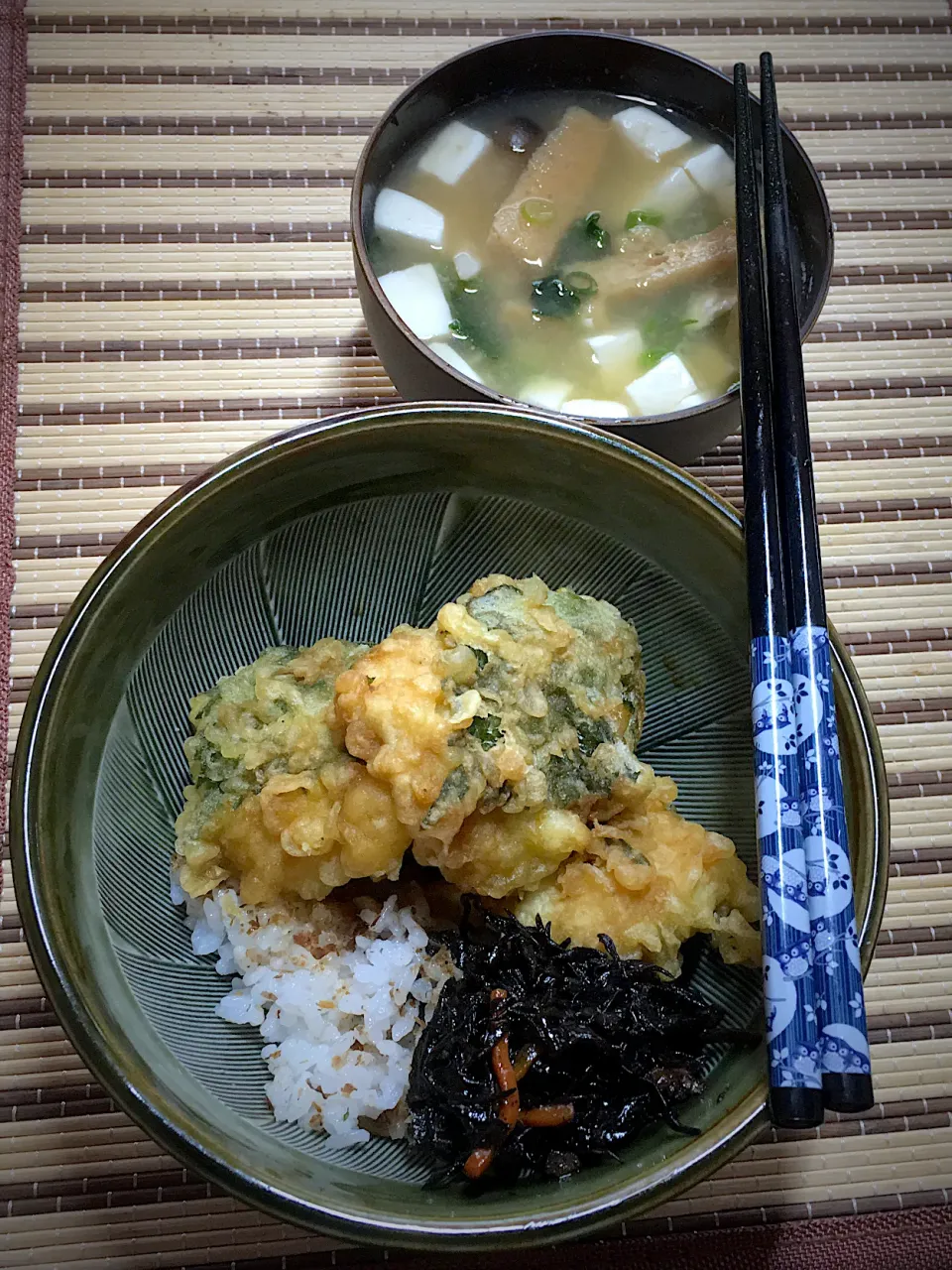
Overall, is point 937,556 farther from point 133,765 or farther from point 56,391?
point 56,391

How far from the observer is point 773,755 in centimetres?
191

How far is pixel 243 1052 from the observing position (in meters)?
2.17

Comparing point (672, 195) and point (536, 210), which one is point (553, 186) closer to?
point (536, 210)

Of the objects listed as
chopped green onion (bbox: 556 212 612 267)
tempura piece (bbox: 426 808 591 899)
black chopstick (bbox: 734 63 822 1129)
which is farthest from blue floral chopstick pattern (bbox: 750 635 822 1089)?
chopped green onion (bbox: 556 212 612 267)

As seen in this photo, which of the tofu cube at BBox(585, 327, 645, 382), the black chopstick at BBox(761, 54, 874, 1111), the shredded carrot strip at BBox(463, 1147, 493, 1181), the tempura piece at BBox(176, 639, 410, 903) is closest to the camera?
the black chopstick at BBox(761, 54, 874, 1111)

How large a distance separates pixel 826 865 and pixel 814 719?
0.25 meters

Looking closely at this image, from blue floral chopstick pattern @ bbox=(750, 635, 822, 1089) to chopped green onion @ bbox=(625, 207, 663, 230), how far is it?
136 cm

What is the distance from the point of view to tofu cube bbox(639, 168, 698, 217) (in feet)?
9.25

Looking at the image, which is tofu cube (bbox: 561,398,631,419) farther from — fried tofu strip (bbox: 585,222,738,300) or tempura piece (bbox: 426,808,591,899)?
tempura piece (bbox: 426,808,591,899)

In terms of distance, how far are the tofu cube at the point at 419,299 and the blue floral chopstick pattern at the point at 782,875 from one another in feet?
3.92

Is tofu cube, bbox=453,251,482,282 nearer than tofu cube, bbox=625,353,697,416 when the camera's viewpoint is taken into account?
No

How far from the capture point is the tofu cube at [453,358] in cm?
262

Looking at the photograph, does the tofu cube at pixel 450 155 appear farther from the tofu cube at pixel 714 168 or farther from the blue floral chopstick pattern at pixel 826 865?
the blue floral chopstick pattern at pixel 826 865

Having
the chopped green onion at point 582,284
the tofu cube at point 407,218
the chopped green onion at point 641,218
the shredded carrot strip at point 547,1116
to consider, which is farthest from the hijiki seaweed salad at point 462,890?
the chopped green onion at point 641,218
